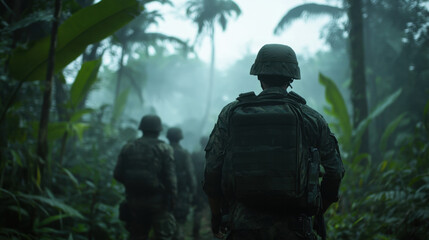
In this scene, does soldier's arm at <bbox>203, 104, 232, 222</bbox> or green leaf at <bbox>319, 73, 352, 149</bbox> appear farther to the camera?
green leaf at <bbox>319, 73, 352, 149</bbox>

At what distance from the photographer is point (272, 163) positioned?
2039mm

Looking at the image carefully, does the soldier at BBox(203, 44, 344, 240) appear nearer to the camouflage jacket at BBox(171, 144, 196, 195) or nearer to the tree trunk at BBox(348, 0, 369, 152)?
the camouflage jacket at BBox(171, 144, 196, 195)

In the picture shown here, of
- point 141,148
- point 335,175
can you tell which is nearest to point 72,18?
point 141,148

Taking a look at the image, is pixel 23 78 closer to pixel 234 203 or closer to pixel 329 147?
pixel 234 203

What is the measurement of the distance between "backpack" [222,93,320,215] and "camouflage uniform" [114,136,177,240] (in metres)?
2.24

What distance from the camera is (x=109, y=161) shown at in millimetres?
9211

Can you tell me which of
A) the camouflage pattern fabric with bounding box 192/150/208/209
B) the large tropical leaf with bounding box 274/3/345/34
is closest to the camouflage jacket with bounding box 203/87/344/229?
the camouflage pattern fabric with bounding box 192/150/208/209

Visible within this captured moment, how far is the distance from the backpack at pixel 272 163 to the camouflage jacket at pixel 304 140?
0.23 ft

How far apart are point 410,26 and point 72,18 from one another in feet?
56.0

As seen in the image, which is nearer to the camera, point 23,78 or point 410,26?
point 23,78

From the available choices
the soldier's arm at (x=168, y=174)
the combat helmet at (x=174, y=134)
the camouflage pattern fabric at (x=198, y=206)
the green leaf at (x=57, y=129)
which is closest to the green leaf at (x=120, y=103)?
the camouflage pattern fabric at (x=198, y=206)

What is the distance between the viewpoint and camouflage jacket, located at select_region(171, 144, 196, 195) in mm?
5723

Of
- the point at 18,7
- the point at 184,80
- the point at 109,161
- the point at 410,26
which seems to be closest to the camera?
the point at 18,7

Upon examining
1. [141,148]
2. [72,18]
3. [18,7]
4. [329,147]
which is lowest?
[329,147]
